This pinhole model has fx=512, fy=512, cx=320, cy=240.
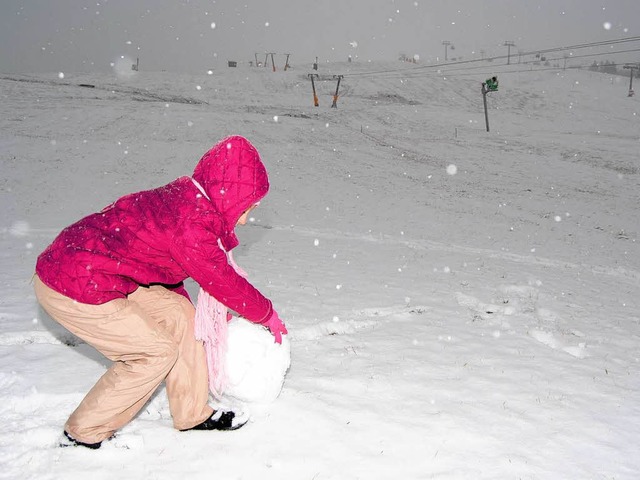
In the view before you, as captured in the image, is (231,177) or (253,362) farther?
(253,362)

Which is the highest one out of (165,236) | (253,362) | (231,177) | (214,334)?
(231,177)

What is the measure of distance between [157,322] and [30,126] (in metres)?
22.2

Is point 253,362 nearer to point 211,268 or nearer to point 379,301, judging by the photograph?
point 211,268

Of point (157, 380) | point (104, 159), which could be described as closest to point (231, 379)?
point (157, 380)

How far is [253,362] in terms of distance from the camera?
3.84m

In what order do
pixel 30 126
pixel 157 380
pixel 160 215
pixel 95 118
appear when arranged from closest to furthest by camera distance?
pixel 160 215, pixel 157 380, pixel 30 126, pixel 95 118

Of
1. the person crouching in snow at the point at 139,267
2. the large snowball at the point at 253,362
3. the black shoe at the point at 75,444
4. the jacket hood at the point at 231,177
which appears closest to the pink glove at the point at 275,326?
the large snowball at the point at 253,362

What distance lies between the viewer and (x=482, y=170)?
2277 centimetres

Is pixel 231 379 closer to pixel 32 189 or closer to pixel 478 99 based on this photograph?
pixel 32 189

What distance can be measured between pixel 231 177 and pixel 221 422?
1794 mm

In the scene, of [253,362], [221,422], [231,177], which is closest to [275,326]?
[253,362]

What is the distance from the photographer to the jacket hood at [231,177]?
3.13 m

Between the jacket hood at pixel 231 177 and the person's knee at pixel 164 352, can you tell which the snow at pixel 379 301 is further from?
the jacket hood at pixel 231 177

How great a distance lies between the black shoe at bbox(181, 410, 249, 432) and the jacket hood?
1432mm
